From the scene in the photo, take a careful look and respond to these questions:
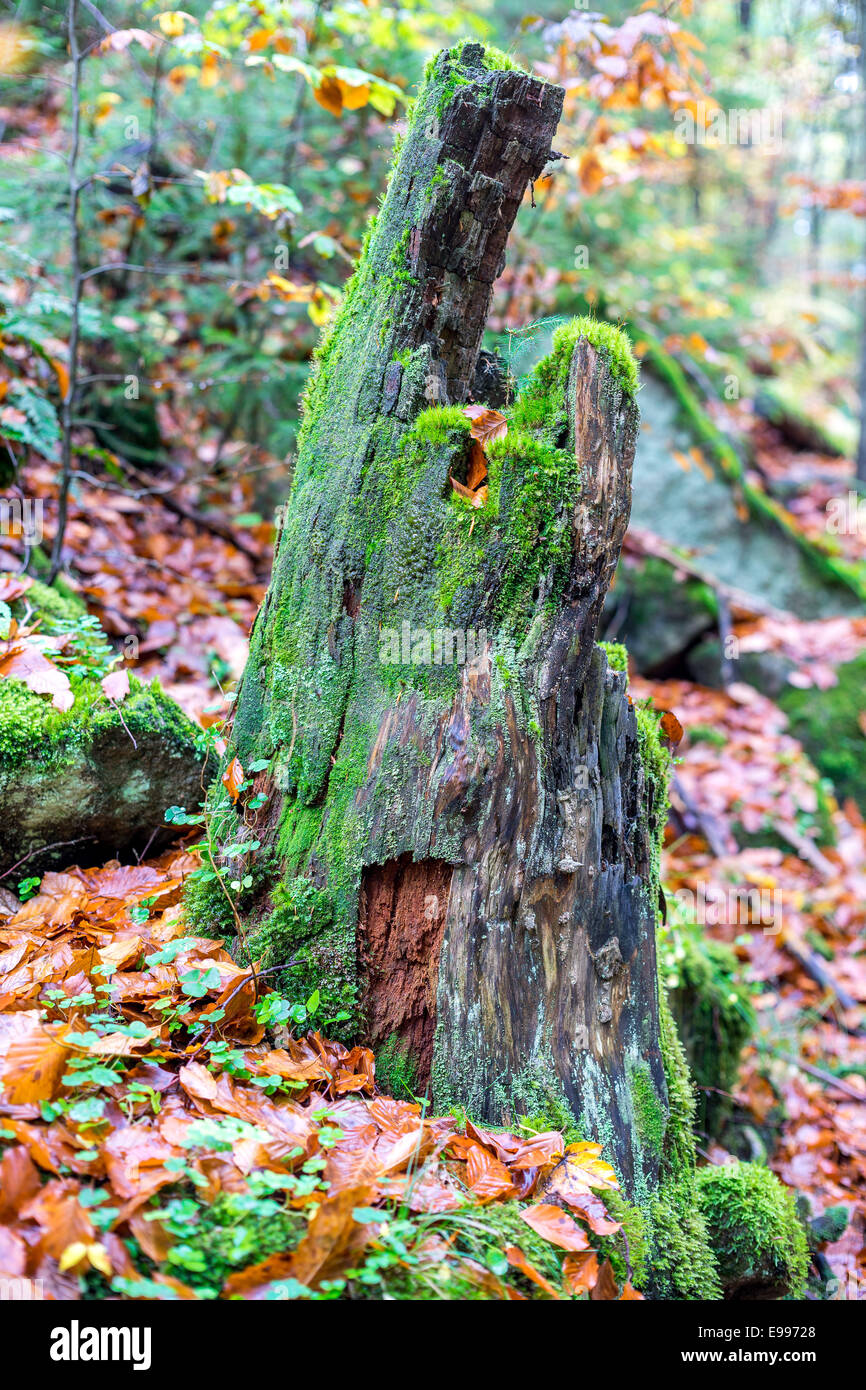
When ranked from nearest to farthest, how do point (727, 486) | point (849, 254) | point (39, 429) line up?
point (39, 429) → point (727, 486) → point (849, 254)

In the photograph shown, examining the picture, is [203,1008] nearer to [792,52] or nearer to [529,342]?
[529,342]

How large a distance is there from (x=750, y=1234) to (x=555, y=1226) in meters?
1.15

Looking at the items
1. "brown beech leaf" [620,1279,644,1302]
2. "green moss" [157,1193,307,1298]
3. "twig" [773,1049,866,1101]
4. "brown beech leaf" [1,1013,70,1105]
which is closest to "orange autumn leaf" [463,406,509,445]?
"brown beech leaf" [1,1013,70,1105]

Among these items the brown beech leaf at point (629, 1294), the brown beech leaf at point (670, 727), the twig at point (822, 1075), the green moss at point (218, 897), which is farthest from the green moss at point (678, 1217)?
the twig at point (822, 1075)

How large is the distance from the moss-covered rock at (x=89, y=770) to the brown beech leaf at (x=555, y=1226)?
6.15 ft

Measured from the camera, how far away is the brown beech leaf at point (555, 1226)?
7.14 feet

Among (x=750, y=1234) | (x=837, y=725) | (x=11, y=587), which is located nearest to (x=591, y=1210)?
(x=750, y=1234)

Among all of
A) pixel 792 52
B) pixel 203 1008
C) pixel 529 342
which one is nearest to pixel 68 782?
pixel 203 1008

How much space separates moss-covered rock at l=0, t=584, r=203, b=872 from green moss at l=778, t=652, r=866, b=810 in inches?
227

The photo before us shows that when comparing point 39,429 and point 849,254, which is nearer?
point 39,429

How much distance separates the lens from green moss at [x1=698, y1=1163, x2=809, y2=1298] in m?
2.94

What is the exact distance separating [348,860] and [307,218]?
5486 millimetres

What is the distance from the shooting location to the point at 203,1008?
2.52 meters

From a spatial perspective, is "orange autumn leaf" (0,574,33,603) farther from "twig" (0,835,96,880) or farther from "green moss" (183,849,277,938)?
"green moss" (183,849,277,938)
